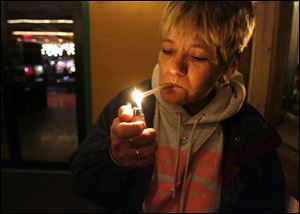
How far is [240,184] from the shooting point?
2.68 feet

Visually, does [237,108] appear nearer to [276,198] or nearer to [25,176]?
[276,198]

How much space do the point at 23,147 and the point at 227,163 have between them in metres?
3.48

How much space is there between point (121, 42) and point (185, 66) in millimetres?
2156

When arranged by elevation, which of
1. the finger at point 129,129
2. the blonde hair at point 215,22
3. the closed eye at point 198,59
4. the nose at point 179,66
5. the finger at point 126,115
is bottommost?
the finger at point 129,129

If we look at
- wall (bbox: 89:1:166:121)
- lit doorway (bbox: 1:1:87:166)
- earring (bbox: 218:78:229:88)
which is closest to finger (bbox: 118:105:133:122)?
earring (bbox: 218:78:229:88)

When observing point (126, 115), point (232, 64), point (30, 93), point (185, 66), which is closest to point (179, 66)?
point (185, 66)

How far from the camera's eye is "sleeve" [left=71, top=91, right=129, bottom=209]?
0.70 m

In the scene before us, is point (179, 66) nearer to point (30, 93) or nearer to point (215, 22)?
point (215, 22)

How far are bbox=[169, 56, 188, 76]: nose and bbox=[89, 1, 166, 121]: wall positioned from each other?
6.60 feet

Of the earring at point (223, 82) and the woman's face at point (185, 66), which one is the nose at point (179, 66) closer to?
the woman's face at point (185, 66)

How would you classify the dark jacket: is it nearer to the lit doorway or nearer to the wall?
the lit doorway

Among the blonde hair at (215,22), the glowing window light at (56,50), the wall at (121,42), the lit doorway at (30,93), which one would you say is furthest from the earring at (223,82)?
the wall at (121,42)

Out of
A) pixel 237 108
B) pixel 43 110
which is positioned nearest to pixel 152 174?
pixel 237 108

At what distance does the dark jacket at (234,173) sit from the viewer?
82cm
